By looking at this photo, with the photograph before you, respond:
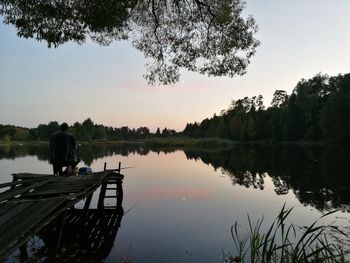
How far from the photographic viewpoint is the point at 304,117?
8862 cm

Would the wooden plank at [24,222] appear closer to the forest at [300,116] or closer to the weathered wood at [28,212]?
the weathered wood at [28,212]

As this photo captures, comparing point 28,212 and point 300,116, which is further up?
point 300,116

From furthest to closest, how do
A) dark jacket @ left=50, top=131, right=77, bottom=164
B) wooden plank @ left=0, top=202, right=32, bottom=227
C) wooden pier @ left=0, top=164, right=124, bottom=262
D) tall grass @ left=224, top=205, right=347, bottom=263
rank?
dark jacket @ left=50, top=131, right=77, bottom=164
wooden plank @ left=0, top=202, right=32, bottom=227
wooden pier @ left=0, top=164, right=124, bottom=262
tall grass @ left=224, top=205, right=347, bottom=263

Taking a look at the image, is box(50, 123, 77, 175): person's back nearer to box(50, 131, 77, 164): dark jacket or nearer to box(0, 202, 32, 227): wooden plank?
box(50, 131, 77, 164): dark jacket

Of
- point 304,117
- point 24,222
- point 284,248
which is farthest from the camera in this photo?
point 304,117

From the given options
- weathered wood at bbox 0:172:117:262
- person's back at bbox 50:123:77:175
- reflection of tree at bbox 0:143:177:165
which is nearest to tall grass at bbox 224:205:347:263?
→ weathered wood at bbox 0:172:117:262

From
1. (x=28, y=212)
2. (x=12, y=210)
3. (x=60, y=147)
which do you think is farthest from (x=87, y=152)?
(x=28, y=212)

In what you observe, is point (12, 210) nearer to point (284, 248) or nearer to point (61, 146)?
point (284, 248)

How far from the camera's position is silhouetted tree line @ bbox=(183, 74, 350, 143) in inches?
2810

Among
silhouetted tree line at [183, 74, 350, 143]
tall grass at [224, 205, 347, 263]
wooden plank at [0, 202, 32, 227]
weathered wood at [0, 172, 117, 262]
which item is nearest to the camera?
tall grass at [224, 205, 347, 263]

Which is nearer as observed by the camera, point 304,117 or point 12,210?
point 12,210

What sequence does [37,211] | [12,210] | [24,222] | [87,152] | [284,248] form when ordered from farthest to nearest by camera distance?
[87,152] < [12,210] < [37,211] < [284,248] < [24,222]

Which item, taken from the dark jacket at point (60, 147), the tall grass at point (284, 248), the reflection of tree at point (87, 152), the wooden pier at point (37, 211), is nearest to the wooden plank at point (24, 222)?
the wooden pier at point (37, 211)

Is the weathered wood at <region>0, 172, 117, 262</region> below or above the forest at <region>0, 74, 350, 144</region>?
below
